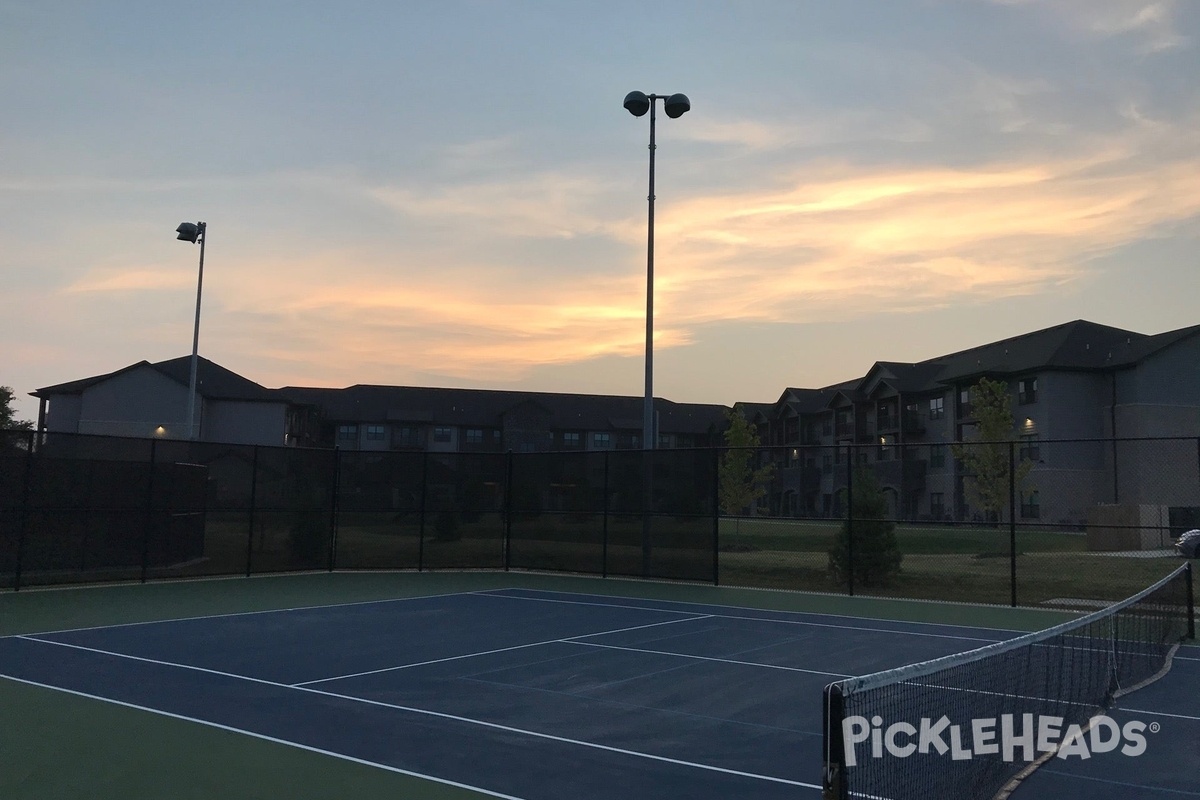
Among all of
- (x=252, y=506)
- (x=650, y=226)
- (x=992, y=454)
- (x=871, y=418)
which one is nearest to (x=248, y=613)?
(x=252, y=506)

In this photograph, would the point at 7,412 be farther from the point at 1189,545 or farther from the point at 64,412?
the point at 1189,545

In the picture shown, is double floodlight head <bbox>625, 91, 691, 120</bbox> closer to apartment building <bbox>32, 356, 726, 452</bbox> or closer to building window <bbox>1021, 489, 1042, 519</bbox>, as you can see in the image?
building window <bbox>1021, 489, 1042, 519</bbox>

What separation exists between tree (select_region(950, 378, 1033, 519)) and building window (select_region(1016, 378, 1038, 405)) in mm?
7070

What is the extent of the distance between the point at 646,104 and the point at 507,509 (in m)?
10.6

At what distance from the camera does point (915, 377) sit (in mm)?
58344

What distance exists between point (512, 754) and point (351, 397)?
75.8 metres

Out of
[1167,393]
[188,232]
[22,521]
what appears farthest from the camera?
[1167,393]

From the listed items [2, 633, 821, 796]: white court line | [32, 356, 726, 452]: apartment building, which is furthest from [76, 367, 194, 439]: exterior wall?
[2, 633, 821, 796]: white court line

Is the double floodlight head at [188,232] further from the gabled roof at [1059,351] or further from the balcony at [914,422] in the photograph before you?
the balcony at [914,422]

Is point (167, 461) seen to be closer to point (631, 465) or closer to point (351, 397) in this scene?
point (631, 465)

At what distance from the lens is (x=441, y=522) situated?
23.9 meters

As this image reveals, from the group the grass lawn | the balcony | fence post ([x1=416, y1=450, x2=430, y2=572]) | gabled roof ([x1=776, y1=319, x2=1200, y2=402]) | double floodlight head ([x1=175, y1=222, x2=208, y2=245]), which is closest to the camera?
the grass lawn

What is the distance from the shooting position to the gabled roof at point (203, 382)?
58969 mm

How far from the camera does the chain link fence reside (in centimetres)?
1823
